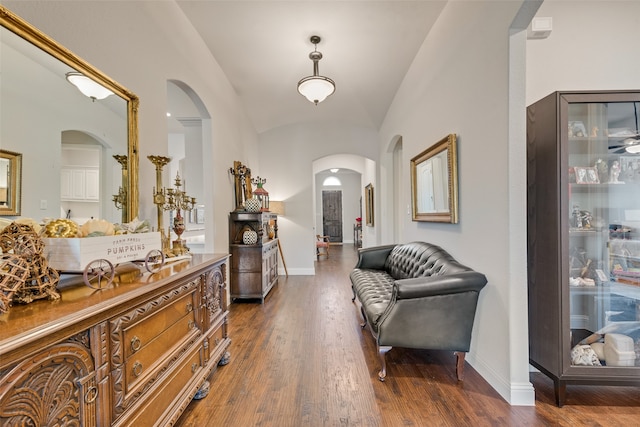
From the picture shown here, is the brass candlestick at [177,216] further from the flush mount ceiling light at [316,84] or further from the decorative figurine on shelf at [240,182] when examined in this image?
the decorative figurine on shelf at [240,182]

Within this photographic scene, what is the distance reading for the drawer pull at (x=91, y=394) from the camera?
0.99m

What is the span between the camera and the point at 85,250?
3.88ft

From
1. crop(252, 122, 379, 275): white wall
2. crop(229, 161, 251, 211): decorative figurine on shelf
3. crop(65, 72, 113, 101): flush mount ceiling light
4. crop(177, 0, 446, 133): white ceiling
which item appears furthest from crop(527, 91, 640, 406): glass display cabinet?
crop(252, 122, 379, 275): white wall

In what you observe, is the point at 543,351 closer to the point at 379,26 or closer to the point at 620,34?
the point at 620,34

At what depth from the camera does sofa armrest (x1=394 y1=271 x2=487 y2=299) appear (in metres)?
2.01

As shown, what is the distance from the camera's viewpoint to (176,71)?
2.69 meters

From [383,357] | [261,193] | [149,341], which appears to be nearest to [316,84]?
[261,193]

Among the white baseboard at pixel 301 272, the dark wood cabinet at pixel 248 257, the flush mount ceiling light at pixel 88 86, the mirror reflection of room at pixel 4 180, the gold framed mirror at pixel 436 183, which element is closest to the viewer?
the mirror reflection of room at pixel 4 180

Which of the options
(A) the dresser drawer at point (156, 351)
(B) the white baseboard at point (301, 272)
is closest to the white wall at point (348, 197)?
(B) the white baseboard at point (301, 272)

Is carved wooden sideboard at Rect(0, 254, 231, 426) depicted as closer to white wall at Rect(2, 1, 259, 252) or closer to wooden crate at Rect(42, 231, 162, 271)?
wooden crate at Rect(42, 231, 162, 271)

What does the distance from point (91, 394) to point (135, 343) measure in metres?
0.24

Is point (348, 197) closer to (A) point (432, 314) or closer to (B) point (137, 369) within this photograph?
(A) point (432, 314)

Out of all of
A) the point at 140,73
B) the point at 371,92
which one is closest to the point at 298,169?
the point at 371,92

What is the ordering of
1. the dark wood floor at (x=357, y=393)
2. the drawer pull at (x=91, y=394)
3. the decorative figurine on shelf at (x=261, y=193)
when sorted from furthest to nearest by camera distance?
the decorative figurine on shelf at (x=261, y=193) < the dark wood floor at (x=357, y=393) < the drawer pull at (x=91, y=394)
